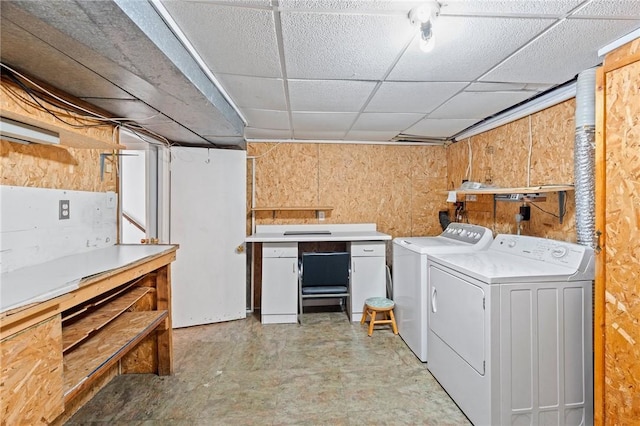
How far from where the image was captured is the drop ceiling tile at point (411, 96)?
83.5 inches

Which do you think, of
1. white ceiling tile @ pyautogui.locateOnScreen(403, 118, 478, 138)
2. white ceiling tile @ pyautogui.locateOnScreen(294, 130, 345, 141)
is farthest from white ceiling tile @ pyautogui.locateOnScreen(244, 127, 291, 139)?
white ceiling tile @ pyautogui.locateOnScreen(403, 118, 478, 138)

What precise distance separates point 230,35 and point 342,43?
581 mm

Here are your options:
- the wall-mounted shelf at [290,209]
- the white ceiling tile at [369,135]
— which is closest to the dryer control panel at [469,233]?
the white ceiling tile at [369,135]

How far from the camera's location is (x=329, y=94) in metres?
2.28

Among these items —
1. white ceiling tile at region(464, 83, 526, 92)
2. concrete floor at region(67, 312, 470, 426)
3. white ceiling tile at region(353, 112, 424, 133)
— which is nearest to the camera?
concrete floor at region(67, 312, 470, 426)

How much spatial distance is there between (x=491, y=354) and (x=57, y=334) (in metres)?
2.13

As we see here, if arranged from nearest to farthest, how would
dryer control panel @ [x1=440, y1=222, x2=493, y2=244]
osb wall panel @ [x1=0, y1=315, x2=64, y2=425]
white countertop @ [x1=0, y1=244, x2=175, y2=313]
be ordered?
1. osb wall panel @ [x1=0, y1=315, x2=64, y2=425]
2. white countertop @ [x1=0, y1=244, x2=175, y2=313]
3. dryer control panel @ [x1=440, y1=222, x2=493, y2=244]

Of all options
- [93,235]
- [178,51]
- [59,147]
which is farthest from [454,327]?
[59,147]

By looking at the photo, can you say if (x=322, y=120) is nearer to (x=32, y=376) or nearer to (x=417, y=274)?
(x=417, y=274)

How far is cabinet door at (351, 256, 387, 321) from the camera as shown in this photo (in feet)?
11.2

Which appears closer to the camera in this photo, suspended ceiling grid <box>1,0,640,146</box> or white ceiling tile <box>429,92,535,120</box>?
suspended ceiling grid <box>1,0,640,146</box>

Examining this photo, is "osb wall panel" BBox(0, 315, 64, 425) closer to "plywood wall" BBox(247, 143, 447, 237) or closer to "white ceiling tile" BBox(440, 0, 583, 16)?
"white ceiling tile" BBox(440, 0, 583, 16)

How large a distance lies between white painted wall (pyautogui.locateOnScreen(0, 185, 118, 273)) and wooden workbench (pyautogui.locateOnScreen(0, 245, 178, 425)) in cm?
8

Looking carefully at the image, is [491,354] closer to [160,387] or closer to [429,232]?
[160,387]
